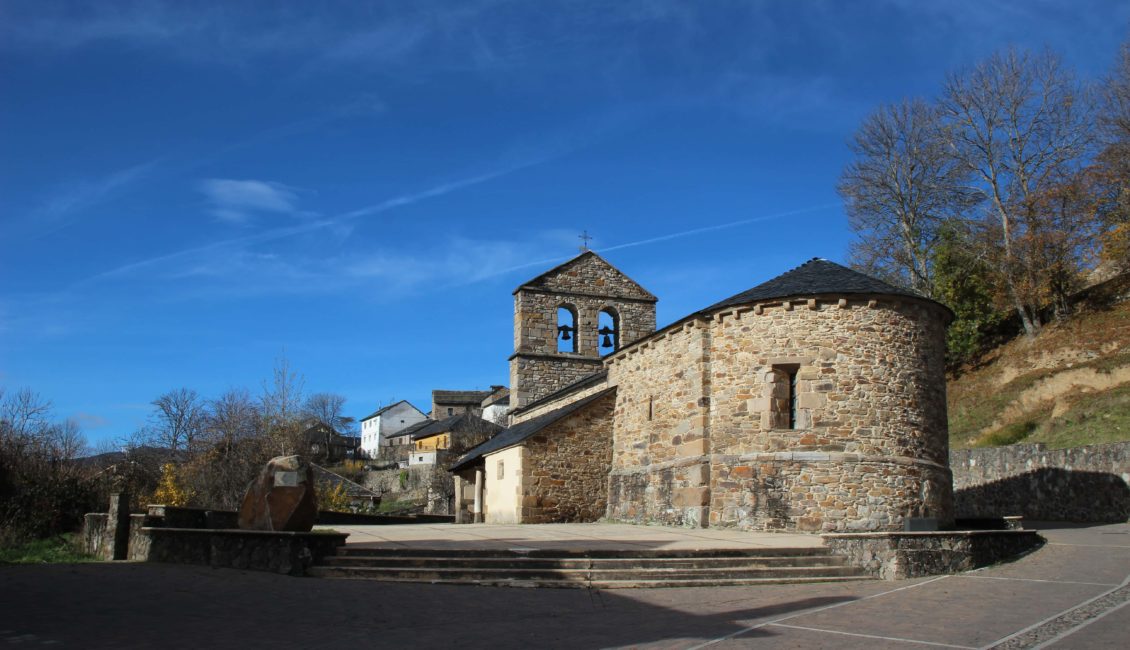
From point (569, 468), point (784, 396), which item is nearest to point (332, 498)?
point (569, 468)

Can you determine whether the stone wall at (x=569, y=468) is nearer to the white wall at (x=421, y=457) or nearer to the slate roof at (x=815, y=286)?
the slate roof at (x=815, y=286)

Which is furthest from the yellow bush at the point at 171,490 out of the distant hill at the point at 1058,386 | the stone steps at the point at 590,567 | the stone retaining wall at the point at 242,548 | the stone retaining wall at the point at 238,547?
the distant hill at the point at 1058,386

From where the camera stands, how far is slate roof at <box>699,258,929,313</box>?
16219 millimetres

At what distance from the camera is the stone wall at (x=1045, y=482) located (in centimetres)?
1884

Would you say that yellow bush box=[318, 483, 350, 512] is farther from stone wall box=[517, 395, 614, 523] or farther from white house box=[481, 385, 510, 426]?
white house box=[481, 385, 510, 426]

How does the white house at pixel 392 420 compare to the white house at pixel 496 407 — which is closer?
the white house at pixel 496 407

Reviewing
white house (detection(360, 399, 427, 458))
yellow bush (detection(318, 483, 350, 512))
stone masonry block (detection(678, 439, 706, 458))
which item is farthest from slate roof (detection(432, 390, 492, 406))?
stone masonry block (detection(678, 439, 706, 458))

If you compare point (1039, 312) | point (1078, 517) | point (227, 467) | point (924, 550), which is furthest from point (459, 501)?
point (1039, 312)

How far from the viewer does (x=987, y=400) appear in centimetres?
3048

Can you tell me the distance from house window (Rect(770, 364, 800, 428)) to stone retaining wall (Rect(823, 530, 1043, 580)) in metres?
4.75

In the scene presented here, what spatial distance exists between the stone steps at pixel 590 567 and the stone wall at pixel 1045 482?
11368 mm

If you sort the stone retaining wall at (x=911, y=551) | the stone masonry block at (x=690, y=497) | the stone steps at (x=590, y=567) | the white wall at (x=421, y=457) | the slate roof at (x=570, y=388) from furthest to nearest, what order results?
the white wall at (x=421, y=457), the slate roof at (x=570, y=388), the stone masonry block at (x=690, y=497), the stone retaining wall at (x=911, y=551), the stone steps at (x=590, y=567)

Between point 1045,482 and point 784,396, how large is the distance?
30.1 feet

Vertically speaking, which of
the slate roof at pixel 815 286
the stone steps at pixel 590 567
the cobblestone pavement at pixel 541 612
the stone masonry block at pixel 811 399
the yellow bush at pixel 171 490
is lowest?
the cobblestone pavement at pixel 541 612
